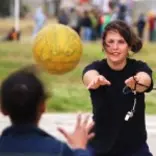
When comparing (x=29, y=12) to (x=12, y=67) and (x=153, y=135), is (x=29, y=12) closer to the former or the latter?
(x=12, y=67)

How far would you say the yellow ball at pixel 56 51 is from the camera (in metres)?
7.21

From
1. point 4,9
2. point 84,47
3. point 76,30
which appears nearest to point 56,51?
point 84,47

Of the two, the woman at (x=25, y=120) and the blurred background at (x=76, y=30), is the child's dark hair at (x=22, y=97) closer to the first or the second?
the woman at (x=25, y=120)

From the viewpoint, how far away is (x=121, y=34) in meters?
5.52

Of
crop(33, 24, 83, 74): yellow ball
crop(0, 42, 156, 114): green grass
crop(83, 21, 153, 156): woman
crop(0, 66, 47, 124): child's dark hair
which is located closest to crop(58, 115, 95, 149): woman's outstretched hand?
crop(0, 66, 47, 124): child's dark hair

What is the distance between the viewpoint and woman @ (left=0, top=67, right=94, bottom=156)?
3.58 meters

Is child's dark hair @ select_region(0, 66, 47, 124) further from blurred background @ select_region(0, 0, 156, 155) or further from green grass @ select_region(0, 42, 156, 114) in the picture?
green grass @ select_region(0, 42, 156, 114)

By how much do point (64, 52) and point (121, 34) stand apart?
6.63 ft

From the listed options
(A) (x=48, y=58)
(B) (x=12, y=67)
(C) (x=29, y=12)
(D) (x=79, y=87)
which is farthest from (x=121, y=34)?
(C) (x=29, y=12)

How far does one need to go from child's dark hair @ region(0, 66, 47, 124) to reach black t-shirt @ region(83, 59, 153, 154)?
66.9 inches

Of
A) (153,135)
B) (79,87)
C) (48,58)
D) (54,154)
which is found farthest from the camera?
(79,87)

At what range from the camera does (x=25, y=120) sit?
361 centimetres

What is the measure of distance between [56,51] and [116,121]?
220 centimetres

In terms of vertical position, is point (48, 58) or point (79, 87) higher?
point (48, 58)
